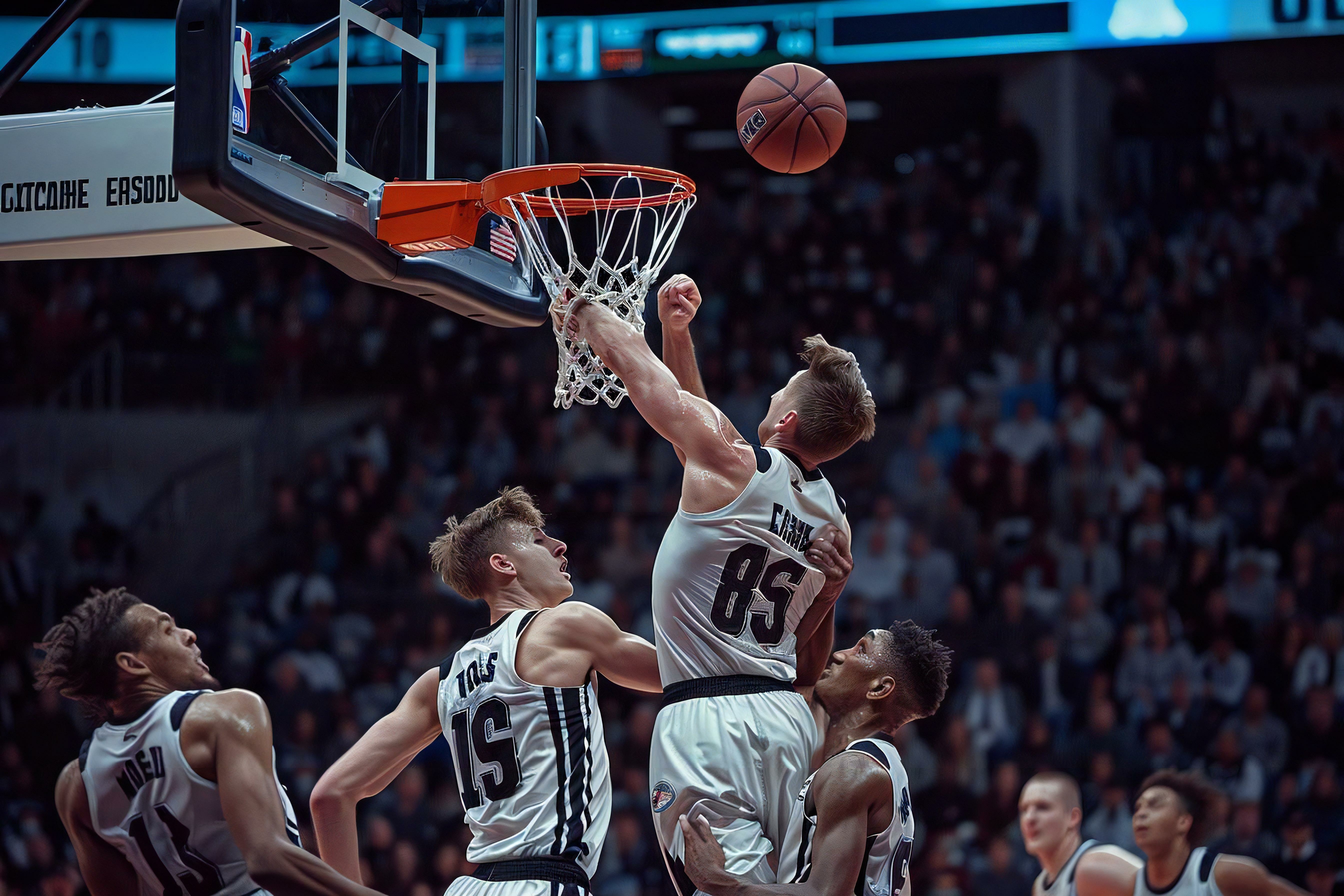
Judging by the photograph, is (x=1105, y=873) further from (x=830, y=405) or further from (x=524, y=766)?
(x=524, y=766)

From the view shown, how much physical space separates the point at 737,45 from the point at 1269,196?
489cm

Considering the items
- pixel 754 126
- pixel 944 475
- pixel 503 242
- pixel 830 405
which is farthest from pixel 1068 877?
pixel 944 475

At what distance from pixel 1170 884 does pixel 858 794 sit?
2653 millimetres

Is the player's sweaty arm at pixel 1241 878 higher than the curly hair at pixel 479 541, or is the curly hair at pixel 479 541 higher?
the curly hair at pixel 479 541

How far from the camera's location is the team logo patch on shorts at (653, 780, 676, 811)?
12.8 ft

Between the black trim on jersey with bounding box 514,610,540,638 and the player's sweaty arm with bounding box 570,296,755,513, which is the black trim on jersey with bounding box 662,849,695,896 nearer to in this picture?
the black trim on jersey with bounding box 514,610,540,638

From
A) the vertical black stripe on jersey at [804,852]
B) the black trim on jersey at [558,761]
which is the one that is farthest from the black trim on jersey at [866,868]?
the black trim on jersey at [558,761]

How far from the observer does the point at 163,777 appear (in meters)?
3.77

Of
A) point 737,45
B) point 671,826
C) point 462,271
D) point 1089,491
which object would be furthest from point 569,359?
point 737,45

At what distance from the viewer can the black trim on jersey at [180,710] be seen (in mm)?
3791

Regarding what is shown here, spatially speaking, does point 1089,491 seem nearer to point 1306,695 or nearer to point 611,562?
point 1306,695

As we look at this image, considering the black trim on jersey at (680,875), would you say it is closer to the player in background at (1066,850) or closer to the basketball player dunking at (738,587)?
the basketball player dunking at (738,587)

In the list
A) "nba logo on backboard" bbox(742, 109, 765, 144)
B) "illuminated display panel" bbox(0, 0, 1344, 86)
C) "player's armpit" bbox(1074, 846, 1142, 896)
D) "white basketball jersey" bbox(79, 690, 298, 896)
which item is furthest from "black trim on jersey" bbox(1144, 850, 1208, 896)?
"illuminated display panel" bbox(0, 0, 1344, 86)

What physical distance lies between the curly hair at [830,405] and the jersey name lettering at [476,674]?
115cm
